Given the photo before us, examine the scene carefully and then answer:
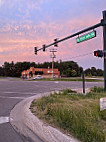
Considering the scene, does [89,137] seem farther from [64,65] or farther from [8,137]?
[64,65]

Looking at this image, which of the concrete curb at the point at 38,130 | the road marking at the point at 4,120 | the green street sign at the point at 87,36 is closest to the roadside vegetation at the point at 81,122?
the concrete curb at the point at 38,130

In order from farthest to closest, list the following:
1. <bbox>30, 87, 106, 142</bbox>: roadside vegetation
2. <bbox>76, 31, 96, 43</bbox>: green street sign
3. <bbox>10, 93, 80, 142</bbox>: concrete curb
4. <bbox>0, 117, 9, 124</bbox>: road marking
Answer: <bbox>76, 31, 96, 43</bbox>: green street sign
<bbox>0, 117, 9, 124</bbox>: road marking
<bbox>10, 93, 80, 142</bbox>: concrete curb
<bbox>30, 87, 106, 142</bbox>: roadside vegetation

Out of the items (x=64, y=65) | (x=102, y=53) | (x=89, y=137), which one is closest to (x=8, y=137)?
(x=89, y=137)

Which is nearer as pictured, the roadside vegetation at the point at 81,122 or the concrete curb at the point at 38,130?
the roadside vegetation at the point at 81,122

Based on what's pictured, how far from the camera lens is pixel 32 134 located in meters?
3.95

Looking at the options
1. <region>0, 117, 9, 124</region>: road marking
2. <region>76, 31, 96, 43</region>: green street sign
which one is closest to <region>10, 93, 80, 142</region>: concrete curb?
<region>0, 117, 9, 124</region>: road marking

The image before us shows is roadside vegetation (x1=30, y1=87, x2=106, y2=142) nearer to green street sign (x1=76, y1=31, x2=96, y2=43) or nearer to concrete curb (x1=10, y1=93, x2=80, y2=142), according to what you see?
concrete curb (x1=10, y1=93, x2=80, y2=142)

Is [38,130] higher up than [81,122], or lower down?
lower down

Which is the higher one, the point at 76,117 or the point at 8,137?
the point at 76,117

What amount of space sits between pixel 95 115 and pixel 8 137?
243 centimetres

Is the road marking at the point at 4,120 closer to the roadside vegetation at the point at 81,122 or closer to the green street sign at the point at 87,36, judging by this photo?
the roadside vegetation at the point at 81,122

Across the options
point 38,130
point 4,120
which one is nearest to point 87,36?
point 4,120

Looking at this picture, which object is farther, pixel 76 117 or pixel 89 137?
pixel 76 117

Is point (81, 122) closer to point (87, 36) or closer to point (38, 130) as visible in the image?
point (38, 130)
